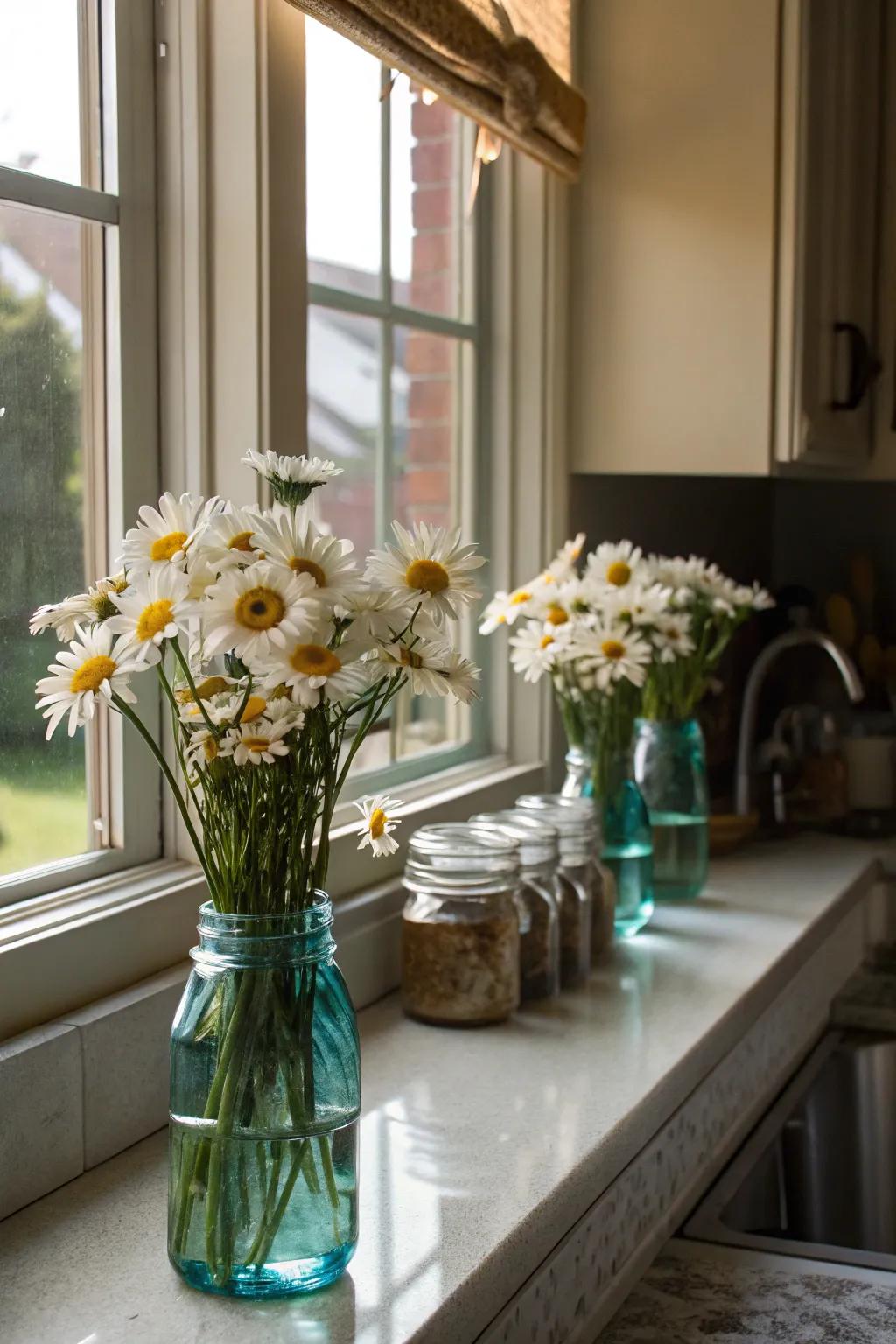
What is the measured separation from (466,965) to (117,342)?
2.15 ft

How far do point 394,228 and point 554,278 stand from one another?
305mm

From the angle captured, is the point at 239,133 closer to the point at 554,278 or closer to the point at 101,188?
the point at 101,188

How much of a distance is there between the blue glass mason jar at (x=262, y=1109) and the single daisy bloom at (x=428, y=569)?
202 millimetres

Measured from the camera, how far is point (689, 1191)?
1.45 meters

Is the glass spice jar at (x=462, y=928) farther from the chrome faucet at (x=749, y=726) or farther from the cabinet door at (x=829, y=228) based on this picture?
the chrome faucet at (x=749, y=726)

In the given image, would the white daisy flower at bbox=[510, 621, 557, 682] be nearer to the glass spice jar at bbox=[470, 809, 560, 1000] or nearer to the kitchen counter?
the glass spice jar at bbox=[470, 809, 560, 1000]

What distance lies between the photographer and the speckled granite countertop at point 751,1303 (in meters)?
1.22

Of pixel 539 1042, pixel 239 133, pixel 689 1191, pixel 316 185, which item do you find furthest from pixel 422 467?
pixel 689 1191

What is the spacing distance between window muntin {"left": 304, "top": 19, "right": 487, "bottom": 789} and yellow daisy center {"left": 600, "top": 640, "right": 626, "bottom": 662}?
0.29 meters

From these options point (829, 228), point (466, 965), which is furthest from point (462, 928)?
point (829, 228)

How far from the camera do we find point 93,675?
86cm

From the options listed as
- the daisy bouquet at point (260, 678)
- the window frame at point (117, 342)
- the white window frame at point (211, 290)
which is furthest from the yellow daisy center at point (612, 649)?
the daisy bouquet at point (260, 678)

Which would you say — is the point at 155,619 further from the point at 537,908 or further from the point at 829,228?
the point at 829,228

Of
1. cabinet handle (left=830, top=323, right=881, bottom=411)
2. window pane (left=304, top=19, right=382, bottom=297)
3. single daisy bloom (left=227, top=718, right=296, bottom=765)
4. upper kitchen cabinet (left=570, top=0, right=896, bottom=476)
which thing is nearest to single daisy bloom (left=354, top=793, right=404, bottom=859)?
→ single daisy bloom (left=227, top=718, right=296, bottom=765)
